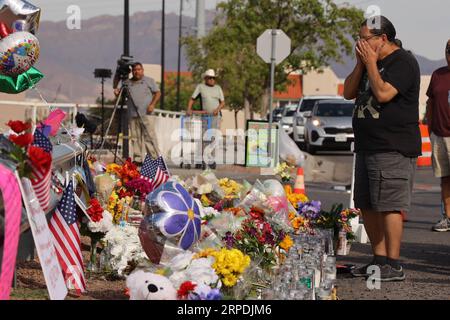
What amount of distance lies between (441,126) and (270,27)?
4537 centimetres

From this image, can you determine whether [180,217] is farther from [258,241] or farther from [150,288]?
[150,288]

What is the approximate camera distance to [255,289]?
695 centimetres

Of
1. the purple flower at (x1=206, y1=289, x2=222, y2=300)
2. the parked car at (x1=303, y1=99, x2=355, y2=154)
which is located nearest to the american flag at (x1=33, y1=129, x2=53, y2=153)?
the purple flower at (x1=206, y1=289, x2=222, y2=300)

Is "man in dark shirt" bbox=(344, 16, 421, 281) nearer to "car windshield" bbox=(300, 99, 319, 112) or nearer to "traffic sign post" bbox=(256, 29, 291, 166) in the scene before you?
"traffic sign post" bbox=(256, 29, 291, 166)

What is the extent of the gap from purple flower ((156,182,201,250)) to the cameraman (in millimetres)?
10393

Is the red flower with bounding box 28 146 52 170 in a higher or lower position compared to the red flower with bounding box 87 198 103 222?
higher

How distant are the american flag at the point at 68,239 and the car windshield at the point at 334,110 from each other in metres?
25.5

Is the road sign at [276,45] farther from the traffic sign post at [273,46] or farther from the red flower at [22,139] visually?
the red flower at [22,139]

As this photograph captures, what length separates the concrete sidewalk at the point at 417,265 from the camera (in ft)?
25.6

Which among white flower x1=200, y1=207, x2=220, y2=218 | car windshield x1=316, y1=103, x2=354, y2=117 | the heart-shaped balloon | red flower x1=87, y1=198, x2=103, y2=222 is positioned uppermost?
the heart-shaped balloon

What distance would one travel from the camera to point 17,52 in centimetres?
851

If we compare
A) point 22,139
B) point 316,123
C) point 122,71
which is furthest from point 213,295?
point 316,123

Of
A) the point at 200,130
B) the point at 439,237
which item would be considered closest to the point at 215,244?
the point at 439,237

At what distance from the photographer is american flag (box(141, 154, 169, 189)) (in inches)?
374
